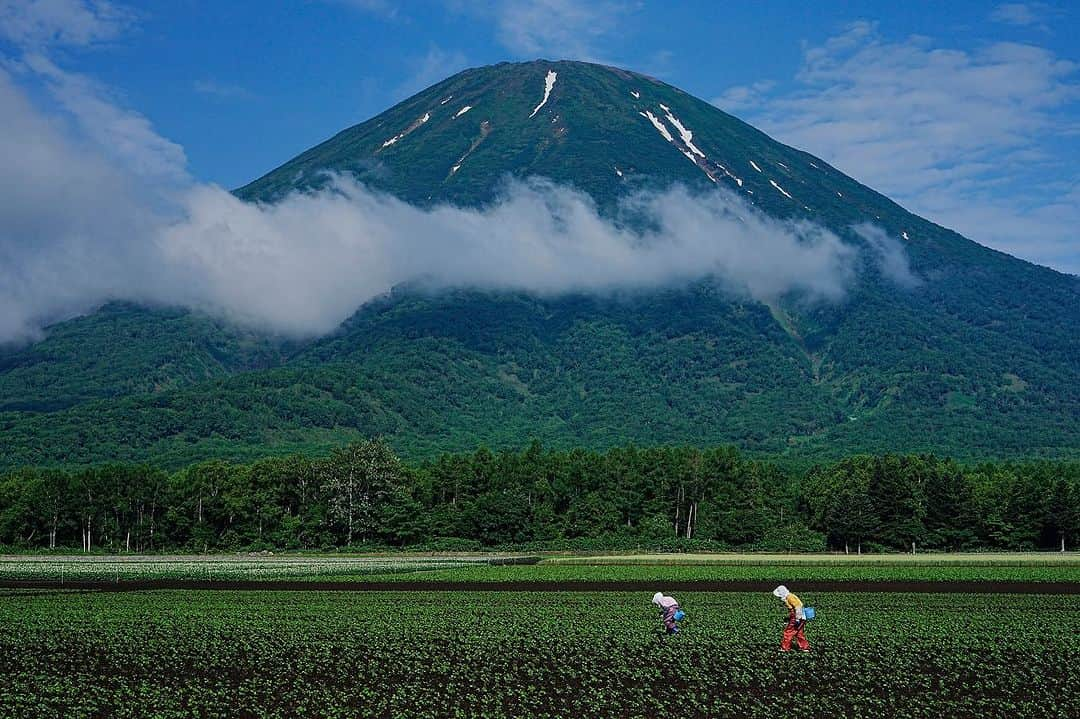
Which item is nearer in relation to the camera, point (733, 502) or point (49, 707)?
point (49, 707)

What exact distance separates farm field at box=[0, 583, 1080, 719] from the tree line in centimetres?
4512

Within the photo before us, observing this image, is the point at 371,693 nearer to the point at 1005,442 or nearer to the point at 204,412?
the point at 204,412

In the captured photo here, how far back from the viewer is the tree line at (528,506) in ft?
260

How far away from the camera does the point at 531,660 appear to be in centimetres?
2503

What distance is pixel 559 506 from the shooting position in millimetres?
96062

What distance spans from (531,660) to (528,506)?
65689 millimetres

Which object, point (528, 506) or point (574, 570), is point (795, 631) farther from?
point (528, 506)

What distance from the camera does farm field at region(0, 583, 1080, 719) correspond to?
806 inches

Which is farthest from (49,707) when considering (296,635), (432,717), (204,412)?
(204,412)

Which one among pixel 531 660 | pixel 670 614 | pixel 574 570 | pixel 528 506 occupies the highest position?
pixel 670 614

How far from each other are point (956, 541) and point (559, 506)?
33263 mm

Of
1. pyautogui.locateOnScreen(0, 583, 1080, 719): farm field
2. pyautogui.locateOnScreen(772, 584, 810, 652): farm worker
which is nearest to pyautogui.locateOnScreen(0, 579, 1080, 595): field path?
pyautogui.locateOnScreen(0, 583, 1080, 719): farm field

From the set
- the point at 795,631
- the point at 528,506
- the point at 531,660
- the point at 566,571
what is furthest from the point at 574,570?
the point at 528,506

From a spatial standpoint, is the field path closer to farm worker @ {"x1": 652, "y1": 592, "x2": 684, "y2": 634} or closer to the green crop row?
the green crop row
